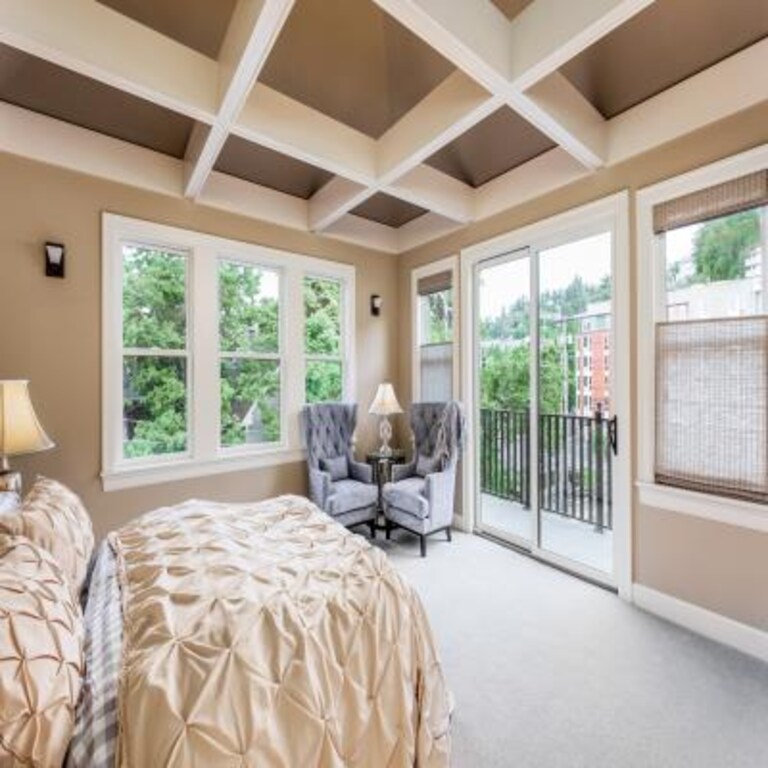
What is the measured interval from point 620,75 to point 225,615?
3184mm

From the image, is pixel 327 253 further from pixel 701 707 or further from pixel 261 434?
pixel 701 707

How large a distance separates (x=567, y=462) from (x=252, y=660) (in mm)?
2924

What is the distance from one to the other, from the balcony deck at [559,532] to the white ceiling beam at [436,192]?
2.58 metres

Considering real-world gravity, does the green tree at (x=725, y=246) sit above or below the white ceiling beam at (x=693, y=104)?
below

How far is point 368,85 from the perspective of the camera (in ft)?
8.28

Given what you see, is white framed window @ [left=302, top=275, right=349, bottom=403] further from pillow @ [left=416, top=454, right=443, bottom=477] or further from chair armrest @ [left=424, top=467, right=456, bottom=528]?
chair armrest @ [left=424, top=467, right=456, bottom=528]

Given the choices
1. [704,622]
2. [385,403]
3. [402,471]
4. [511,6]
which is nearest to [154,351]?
[385,403]

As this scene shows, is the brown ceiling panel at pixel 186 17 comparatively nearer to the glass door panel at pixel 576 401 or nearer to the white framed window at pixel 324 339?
the white framed window at pixel 324 339

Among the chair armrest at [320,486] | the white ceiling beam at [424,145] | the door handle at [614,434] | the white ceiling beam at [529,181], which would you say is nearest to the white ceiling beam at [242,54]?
the white ceiling beam at [424,145]

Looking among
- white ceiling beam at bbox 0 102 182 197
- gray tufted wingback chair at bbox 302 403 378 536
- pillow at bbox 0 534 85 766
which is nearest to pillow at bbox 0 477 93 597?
pillow at bbox 0 534 85 766

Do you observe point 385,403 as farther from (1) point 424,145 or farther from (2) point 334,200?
(1) point 424,145

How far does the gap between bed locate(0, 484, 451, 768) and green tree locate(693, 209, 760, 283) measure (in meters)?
2.37

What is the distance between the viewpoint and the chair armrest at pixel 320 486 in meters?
3.60

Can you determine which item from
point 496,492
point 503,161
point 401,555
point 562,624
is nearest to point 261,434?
point 401,555
